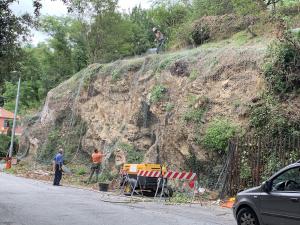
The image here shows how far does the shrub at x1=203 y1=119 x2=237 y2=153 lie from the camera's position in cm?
1773

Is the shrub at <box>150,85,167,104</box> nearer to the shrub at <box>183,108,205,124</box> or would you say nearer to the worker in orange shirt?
the shrub at <box>183,108,205,124</box>

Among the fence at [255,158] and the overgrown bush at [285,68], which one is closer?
the fence at [255,158]

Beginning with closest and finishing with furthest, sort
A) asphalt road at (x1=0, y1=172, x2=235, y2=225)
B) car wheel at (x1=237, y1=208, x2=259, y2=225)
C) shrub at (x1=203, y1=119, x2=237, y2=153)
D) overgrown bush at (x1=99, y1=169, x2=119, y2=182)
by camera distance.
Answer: car wheel at (x1=237, y1=208, x2=259, y2=225) < asphalt road at (x1=0, y1=172, x2=235, y2=225) < shrub at (x1=203, y1=119, x2=237, y2=153) < overgrown bush at (x1=99, y1=169, x2=119, y2=182)

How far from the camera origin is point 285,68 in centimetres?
1783

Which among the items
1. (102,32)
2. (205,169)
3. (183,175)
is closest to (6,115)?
(102,32)

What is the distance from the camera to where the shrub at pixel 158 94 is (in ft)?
78.4

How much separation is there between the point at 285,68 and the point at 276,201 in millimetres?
10102

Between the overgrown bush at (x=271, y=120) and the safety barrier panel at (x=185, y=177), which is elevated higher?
the overgrown bush at (x=271, y=120)

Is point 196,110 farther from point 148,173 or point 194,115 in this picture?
point 148,173

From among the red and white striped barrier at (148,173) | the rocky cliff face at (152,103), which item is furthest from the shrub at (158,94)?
the red and white striped barrier at (148,173)

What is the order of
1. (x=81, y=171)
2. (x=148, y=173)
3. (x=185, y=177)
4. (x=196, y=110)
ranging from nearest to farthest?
(x=185, y=177) → (x=148, y=173) → (x=196, y=110) → (x=81, y=171)

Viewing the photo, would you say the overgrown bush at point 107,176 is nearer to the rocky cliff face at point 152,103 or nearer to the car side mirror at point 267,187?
the rocky cliff face at point 152,103

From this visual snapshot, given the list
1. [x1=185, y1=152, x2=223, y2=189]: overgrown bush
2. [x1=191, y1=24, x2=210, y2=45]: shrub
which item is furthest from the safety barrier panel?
[x1=191, y1=24, x2=210, y2=45]: shrub

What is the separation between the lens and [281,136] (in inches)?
632
